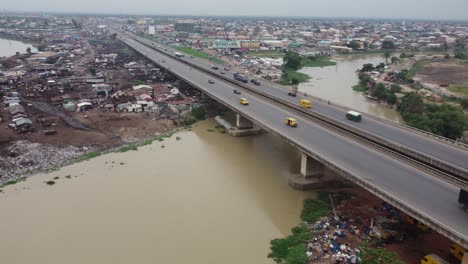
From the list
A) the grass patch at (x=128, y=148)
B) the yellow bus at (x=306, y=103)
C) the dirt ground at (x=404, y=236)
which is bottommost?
the grass patch at (x=128, y=148)

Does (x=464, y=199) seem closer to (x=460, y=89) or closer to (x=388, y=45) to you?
(x=460, y=89)

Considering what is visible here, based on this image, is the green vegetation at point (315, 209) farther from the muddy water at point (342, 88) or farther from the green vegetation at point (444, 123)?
the muddy water at point (342, 88)

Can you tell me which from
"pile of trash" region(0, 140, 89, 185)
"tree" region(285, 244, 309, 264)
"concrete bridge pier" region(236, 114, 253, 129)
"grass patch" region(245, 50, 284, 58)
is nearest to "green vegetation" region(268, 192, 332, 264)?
"tree" region(285, 244, 309, 264)

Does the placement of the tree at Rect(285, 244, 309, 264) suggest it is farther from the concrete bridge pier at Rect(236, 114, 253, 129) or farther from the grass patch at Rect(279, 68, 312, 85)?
the grass patch at Rect(279, 68, 312, 85)

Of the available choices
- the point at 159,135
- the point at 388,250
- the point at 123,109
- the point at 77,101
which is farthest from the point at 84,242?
the point at 77,101

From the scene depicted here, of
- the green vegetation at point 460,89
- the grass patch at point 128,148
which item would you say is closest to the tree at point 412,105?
the green vegetation at point 460,89

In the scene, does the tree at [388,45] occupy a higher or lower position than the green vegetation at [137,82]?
higher

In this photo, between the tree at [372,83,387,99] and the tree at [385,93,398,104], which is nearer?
the tree at [385,93,398,104]
